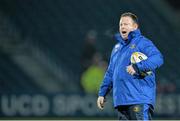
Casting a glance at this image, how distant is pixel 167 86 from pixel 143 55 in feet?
23.8

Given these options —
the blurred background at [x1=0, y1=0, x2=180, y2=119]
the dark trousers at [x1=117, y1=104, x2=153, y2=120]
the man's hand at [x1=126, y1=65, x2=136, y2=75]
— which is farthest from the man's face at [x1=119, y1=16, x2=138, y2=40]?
the blurred background at [x1=0, y1=0, x2=180, y2=119]

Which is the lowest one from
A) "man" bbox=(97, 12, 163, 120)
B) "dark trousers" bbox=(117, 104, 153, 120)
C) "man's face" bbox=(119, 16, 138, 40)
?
"dark trousers" bbox=(117, 104, 153, 120)

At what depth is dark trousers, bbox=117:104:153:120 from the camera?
20.4ft

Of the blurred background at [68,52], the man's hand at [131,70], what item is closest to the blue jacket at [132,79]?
the man's hand at [131,70]

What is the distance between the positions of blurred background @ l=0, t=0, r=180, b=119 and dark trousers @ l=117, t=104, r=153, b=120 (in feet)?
22.2

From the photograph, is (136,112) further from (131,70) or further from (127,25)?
(127,25)

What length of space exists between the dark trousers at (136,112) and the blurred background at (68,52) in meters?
6.78

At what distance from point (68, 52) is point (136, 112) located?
26.6 feet

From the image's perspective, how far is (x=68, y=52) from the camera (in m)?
14.2

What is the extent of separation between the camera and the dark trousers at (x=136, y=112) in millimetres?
6207

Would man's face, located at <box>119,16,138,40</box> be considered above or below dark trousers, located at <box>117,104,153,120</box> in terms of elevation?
above

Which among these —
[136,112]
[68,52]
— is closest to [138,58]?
[136,112]

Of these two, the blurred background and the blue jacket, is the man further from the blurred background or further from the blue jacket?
the blurred background

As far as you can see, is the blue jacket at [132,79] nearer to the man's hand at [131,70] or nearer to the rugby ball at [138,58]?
the rugby ball at [138,58]
